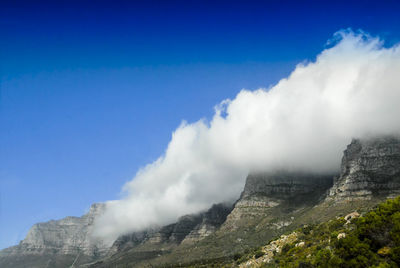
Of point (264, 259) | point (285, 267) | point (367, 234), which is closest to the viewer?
point (367, 234)

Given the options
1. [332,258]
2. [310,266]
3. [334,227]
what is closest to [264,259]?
[334,227]

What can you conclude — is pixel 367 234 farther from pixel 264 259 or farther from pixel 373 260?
pixel 264 259

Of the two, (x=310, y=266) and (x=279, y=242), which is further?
(x=279, y=242)

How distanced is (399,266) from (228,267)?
247ft

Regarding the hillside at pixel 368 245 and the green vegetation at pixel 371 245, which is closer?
the green vegetation at pixel 371 245

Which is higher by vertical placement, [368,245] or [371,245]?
[368,245]

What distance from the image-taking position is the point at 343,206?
19925cm

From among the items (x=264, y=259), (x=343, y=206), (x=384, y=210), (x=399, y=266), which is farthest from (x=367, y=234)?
(x=343, y=206)

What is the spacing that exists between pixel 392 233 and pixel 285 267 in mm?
27704

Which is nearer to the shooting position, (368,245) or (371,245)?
(368,245)

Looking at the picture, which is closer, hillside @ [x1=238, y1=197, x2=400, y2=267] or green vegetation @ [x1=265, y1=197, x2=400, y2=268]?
green vegetation @ [x1=265, y1=197, x2=400, y2=268]

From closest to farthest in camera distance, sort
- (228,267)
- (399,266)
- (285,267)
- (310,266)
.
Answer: (399,266) < (310,266) < (285,267) < (228,267)

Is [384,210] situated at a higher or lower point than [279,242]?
higher

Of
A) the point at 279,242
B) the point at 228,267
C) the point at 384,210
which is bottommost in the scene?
the point at 228,267
